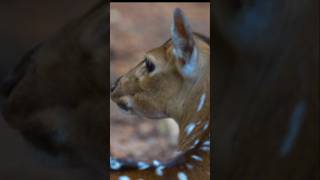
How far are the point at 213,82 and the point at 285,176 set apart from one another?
1.73 ft

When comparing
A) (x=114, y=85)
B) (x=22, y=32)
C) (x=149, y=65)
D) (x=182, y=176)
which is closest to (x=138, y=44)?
(x=149, y=65)

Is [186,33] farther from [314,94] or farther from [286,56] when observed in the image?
[314,94]

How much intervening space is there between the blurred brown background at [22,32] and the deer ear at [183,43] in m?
0.36

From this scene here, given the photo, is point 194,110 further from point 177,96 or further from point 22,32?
point 22,32

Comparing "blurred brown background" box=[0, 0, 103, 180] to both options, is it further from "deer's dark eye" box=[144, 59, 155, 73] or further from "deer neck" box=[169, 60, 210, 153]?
"deer neck" box=[169, 60, 210, 153]

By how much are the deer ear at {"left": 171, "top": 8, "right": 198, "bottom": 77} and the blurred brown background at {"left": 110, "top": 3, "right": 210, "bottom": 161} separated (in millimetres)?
22

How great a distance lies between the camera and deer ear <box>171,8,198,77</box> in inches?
85.6

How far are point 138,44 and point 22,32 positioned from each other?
0.49 metres

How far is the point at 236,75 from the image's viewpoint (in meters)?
2.22

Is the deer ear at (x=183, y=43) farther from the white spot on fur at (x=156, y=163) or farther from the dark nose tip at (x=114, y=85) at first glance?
the white spot on fur at (x=156, y=163)

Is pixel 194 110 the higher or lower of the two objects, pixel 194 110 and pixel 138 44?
the lower

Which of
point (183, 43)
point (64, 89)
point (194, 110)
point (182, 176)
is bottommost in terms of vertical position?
point (182, 176)

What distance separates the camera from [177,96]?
2219mm

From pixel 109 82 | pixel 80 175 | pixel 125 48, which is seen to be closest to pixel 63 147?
pixel 80 175
